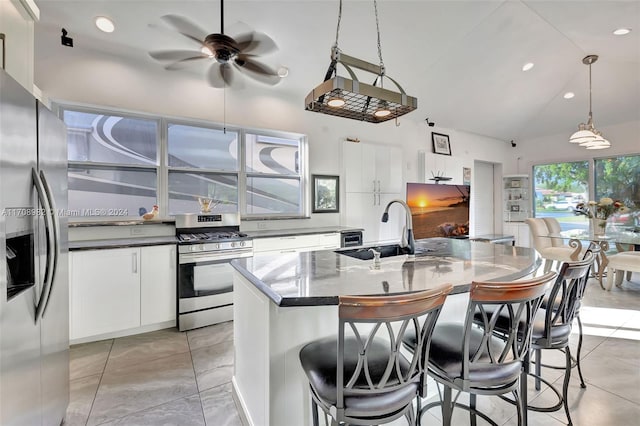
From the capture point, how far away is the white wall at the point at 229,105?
326 centimetres

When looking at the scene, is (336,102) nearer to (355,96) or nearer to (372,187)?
(355,96)

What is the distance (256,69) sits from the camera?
2656mm

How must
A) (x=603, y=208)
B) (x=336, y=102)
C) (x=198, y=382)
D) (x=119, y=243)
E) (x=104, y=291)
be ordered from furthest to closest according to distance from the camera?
1. (x=603, y=208)
2. (x=119, y=243)
3. (x=104, y=291)
4. (x=198, y=382)
5. (x=336, y=102)

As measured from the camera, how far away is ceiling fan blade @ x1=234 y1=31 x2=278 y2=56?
2281 mm

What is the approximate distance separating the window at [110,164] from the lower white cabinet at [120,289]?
765 millimetres

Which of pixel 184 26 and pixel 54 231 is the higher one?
pixel 184 26

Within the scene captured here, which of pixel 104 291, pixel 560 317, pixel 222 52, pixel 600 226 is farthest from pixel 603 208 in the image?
pixel 104 291

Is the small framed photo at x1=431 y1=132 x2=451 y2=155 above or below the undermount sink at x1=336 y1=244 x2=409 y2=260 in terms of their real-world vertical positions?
above

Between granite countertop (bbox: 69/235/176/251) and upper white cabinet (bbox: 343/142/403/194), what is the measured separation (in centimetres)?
290

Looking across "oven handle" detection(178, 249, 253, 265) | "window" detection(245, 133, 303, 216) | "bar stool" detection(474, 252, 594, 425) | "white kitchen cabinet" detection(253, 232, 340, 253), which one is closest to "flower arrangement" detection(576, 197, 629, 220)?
"bar stool" detection(474, 252, 594, 425)

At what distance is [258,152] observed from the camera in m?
4.55

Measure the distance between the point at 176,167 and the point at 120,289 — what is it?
161cm

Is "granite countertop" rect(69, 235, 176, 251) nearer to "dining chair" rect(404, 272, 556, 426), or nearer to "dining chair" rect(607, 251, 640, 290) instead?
"dining chair" rect(404, 272, 556, 426)

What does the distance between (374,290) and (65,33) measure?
389 cm
